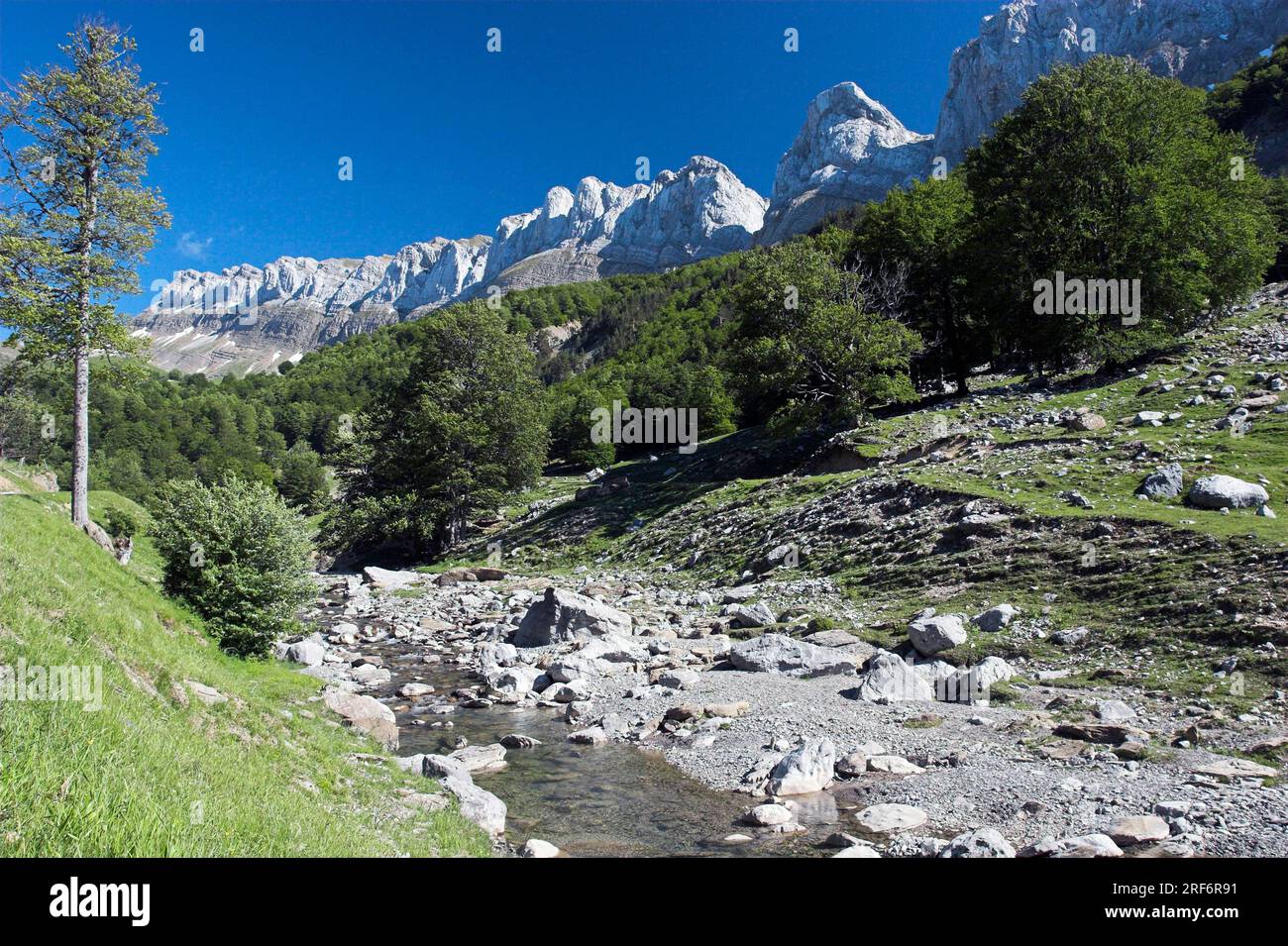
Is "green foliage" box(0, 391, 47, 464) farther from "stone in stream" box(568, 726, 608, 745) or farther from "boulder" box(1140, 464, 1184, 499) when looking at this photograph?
"boulder" box(1140, 464, 1184, 499)

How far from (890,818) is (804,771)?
5.54 feet

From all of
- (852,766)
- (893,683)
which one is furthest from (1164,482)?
(852,766)

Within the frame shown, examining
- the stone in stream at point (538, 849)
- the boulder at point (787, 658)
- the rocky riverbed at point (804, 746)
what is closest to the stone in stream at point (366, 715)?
the rocky riverbed at point (804, 746)

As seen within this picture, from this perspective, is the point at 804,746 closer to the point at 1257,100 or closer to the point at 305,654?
the point at 305,654

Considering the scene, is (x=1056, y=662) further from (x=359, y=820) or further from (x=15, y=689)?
(x=15, y=689)

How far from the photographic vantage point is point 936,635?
16047 mm

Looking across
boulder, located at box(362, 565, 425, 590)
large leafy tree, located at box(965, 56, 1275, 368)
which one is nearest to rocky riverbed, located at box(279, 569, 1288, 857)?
boulder, located at box(362, 565, 425, 590)

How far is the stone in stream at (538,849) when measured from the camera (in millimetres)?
8906

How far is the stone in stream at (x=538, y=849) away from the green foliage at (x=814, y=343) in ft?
98.5

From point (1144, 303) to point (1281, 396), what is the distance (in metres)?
11.3

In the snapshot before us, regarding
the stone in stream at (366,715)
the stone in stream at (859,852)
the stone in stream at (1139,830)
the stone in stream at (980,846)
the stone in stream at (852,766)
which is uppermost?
the stone in stream at (1139,830)

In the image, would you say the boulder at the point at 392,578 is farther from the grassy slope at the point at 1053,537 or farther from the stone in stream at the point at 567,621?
the stone in stream at the point at 567,621

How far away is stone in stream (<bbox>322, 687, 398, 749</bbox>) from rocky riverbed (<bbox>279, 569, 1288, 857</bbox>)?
0.06 meters

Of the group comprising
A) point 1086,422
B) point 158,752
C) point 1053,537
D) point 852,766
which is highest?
point 1086,422
